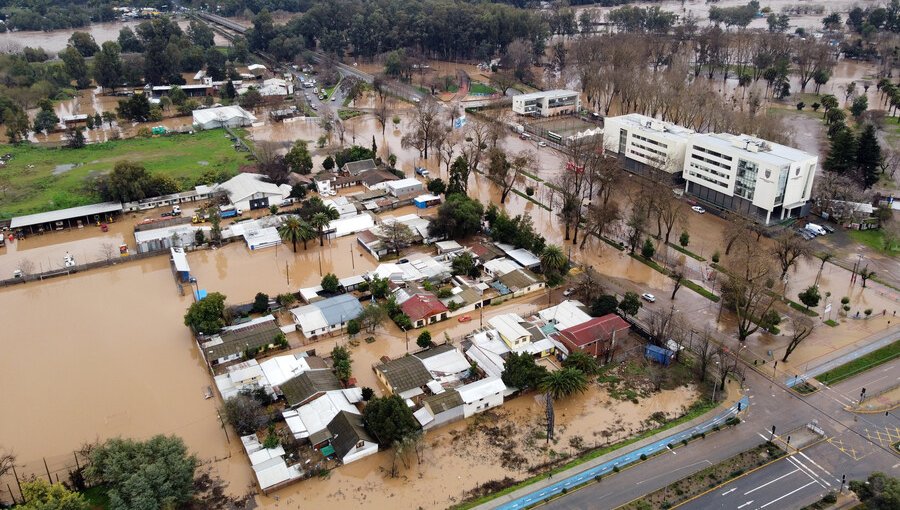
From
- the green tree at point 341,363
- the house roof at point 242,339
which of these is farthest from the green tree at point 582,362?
the house roof at point 242,339

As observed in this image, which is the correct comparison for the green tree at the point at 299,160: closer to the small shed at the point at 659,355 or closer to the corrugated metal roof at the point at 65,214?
the corrugated metal roof at the point at 65,214

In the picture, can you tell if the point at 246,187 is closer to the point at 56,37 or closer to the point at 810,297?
the point at 810,297

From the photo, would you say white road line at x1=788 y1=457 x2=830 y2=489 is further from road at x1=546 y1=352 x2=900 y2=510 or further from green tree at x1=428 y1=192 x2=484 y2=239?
green tree at x1=428 y1=192 x2=484 y2=239

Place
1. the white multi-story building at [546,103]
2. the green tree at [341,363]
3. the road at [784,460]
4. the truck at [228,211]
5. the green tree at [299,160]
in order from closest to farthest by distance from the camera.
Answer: the road at [784,460] < the green tree at [341,363] < the truck at [228,211] < the green tree at [299,160] < the white multi-story building at [546,103]

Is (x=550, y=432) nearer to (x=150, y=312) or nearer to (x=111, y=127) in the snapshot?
(x=150, y=312)

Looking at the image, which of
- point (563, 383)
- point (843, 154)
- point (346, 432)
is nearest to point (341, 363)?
point (346, 432)

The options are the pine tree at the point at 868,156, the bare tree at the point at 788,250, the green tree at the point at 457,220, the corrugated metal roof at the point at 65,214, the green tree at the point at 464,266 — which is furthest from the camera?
the pine tree at the point at 868,156
